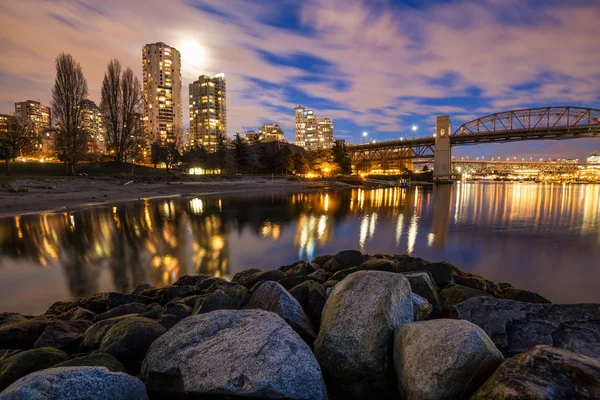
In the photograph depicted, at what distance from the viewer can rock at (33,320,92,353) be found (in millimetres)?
4730

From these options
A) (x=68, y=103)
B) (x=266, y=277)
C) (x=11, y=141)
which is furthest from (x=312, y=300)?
(x=68, y=103)

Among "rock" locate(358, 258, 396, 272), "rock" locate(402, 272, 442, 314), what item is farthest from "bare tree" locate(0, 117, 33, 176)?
"rock" locate(402, 272, 442, 314)

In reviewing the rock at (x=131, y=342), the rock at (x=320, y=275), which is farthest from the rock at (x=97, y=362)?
the rock at (x=320, y=275)

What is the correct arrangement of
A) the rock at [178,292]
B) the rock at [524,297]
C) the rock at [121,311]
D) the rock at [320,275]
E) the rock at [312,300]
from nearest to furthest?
the rock at [312,300] < the rock at [121,311] < the rock at [524,297] < the rock at [178,292] < the rock at [320,275]

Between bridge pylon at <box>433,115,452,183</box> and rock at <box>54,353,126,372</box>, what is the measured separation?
12756 cm

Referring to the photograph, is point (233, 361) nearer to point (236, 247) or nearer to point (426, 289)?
point (426, 289)

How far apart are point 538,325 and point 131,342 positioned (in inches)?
226

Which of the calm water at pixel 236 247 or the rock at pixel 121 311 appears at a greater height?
the rock at pixel 121 311

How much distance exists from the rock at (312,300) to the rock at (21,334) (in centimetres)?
454

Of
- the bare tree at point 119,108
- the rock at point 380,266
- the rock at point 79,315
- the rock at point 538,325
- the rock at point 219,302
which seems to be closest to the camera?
the rock at point 538,325

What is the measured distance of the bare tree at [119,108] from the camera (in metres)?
65.1

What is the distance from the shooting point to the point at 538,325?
14.4 ft

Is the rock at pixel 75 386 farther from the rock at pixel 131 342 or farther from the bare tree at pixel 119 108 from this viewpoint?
the bare tree at pixel 119 108

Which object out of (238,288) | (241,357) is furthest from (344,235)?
(241,357)
